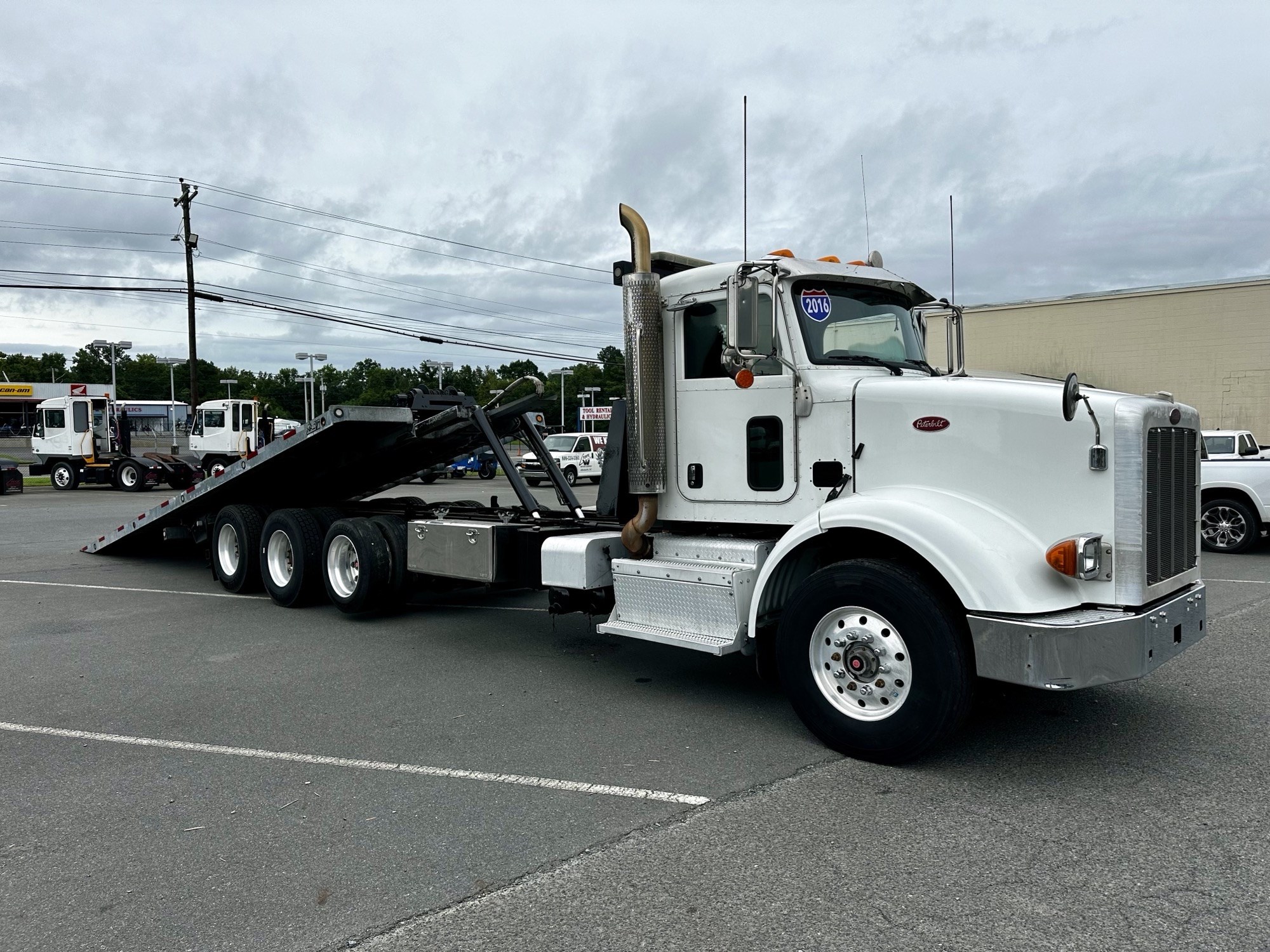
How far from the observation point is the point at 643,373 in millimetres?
6023

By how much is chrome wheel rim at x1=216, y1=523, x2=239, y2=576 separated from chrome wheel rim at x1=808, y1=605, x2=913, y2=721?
23.7ft

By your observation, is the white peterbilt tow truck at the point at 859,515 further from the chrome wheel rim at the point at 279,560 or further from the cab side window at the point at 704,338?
the chrome wheel rim at the point at 279,560

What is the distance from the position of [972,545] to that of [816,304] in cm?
183

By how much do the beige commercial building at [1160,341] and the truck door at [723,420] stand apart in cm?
2157

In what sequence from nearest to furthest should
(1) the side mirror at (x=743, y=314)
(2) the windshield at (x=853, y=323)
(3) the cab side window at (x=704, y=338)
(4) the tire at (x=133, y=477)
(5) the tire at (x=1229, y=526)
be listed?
(1) the side mirror at (x=743, y=314) < (2) the windshield at (x=853, y=323) < (3) the cab side window at (x=704, y=338) < (5) the tire at (x=1229, y=526) < (4) the tire at (x=133, y=477)

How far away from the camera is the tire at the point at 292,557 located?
8984mm

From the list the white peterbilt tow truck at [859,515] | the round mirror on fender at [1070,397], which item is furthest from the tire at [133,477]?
the round mirror on fender at [1070,397]

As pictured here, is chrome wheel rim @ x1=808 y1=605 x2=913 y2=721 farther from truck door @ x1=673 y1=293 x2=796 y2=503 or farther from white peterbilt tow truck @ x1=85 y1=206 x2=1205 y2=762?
truck door @ x1=673 y1=293 x2=796 y2=503

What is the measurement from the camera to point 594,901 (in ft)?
11.1

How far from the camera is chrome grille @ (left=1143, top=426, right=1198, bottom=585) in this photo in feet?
15.0

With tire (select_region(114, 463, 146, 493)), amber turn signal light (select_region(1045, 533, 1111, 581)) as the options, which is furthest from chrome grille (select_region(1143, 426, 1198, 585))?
tire (select_region(114, 463, 146, 493))

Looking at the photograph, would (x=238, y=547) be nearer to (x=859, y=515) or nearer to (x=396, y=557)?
(x=396, y=557)

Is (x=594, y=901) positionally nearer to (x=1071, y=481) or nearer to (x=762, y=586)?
(x=762, y=586)

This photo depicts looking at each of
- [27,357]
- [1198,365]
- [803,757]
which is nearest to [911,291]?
[803,757]
